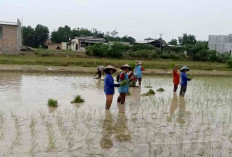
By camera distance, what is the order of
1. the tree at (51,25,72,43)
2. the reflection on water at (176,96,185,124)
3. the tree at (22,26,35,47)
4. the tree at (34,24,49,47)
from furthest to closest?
the tree at (51,25,72,43)
the tree at (34,24,49,47)
the tree at (22,26,35,47)
the reflection on water at (176,96,185,124)

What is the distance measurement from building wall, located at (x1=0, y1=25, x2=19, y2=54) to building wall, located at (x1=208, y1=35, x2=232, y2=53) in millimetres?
27361

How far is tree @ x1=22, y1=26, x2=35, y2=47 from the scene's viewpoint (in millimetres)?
51344

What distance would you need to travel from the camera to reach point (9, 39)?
26.8 m

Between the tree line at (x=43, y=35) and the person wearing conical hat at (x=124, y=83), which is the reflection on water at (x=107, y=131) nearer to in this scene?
the person wearing conical hat at (x=124, y=83)

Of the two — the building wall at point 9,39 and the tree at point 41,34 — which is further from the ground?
the tree at point 41,34

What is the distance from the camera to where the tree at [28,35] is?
51.3 metres

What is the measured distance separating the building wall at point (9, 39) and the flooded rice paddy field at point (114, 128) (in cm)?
1822

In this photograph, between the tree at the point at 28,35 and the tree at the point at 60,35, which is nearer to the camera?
the tree at the point at 28,35

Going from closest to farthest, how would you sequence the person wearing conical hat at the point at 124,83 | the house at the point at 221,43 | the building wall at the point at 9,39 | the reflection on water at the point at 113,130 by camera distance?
the reflection on water at the point at 113,130 < the person wearing conical hat at the point at 124,83 < the building wall at the point at 9,39 < the house at the point at 221,43

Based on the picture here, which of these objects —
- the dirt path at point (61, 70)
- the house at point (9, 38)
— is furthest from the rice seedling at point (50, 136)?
the house at point (9, 38)

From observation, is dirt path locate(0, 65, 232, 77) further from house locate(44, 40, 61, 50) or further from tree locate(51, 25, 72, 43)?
tree locate(51, 25, 72, 43)

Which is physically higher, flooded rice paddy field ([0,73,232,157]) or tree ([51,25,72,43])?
tree ([51,25,72,43])

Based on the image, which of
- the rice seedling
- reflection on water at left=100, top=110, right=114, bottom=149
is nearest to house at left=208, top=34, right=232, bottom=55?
reflection on water at left=100, top=110, right=114, bottom=149

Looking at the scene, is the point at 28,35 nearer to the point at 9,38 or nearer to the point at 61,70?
the point at 9,38
